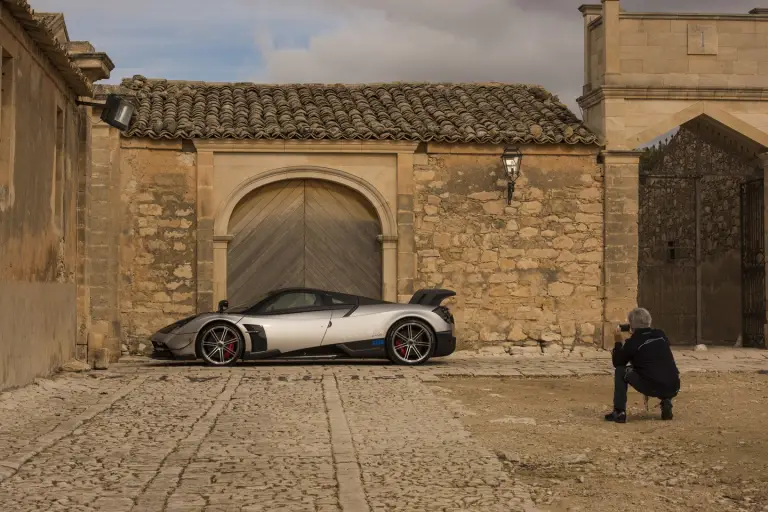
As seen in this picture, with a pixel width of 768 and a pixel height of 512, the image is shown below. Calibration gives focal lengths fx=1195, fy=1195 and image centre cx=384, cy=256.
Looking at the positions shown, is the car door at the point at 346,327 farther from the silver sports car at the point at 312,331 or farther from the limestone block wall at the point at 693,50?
the limestone block wall at the point at 693,50

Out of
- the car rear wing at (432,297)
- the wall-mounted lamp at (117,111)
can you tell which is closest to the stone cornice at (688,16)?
the car rear wing at (432,297)

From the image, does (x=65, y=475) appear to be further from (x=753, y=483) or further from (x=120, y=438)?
(x=753, y=483)

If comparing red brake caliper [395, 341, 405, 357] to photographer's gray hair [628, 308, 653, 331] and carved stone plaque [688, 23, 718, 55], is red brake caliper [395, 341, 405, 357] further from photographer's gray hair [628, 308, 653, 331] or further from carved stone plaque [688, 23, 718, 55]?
carved stone plaque [688, 23, 718, 55]

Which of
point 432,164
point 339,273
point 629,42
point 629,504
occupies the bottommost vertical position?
point 629,504

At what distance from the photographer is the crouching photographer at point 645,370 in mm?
9828

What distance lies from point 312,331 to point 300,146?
396 cm

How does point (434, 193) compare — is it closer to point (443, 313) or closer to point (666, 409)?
point (443, 313)

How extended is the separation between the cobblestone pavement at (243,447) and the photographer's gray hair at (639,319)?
1.73 meters

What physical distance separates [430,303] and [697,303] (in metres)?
5.83

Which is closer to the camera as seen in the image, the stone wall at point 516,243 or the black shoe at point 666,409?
the black shoe at point 666,409

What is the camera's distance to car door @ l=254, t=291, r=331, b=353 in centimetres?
1567

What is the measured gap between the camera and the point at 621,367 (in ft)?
32.7

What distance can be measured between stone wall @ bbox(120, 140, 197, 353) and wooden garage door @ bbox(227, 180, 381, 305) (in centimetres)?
78

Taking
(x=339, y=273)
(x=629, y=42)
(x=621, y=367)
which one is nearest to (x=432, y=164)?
(x=339, y=273)
